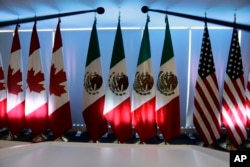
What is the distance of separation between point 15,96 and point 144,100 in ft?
6.48

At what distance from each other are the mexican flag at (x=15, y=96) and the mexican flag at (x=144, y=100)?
5.71 ft

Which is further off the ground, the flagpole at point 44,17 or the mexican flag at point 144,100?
the flagpole at point 44,17

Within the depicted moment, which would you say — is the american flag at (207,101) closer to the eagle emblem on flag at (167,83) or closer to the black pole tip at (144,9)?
the eagle emblem on flag at (167,83)

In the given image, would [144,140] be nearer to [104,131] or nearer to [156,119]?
[156,119]

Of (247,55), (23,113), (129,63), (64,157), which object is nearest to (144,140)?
(129,63)

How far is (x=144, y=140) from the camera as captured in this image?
3.29m

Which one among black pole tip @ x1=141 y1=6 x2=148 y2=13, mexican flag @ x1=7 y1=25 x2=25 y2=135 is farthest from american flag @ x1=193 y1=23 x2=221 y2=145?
mexican flag @ x1=7 y1=25 x2=25 y2=135

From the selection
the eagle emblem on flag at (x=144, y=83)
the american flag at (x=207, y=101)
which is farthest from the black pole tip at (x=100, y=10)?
the american flag at (x=207, y=101)

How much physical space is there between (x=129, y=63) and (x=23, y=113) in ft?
6.23

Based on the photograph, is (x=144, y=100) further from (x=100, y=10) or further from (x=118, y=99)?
(x=100, y=10)

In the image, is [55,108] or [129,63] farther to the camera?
[129,63]

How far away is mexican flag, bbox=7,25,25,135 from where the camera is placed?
3480 mm

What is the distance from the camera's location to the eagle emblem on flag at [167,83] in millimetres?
3283

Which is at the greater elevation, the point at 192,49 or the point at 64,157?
the point at 192,49
